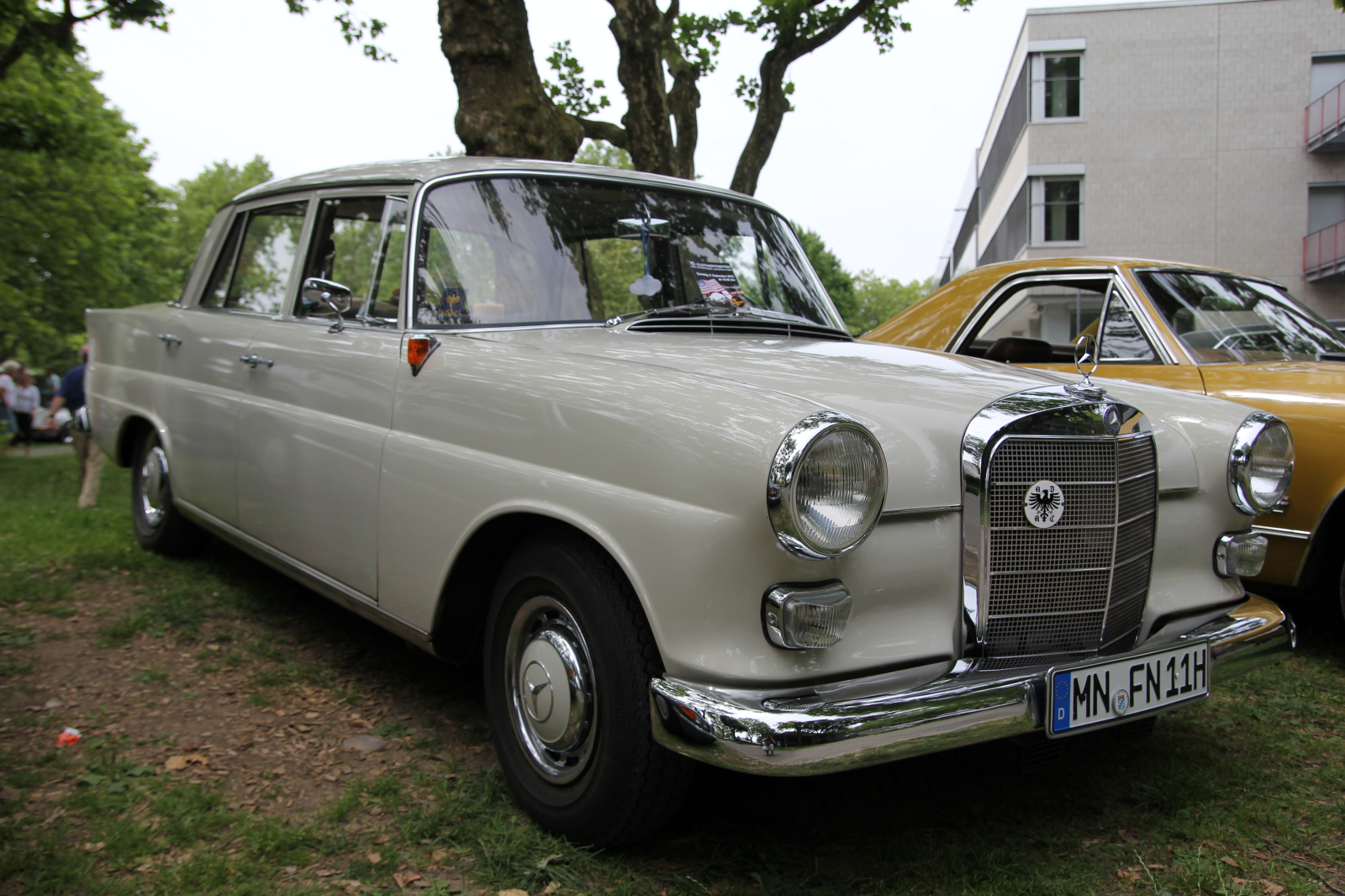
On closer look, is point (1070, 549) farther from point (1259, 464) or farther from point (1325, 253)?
point (1325, 253)

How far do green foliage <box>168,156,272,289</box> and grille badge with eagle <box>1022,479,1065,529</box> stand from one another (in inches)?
1538

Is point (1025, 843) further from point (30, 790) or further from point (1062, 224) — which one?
point (1062, 224)

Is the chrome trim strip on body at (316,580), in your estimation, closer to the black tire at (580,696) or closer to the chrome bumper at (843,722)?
the black tire at (580,696)

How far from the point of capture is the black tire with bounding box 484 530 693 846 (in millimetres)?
2215

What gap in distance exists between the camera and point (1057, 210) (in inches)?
1126

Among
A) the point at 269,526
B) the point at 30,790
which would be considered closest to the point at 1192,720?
the point at 269,526

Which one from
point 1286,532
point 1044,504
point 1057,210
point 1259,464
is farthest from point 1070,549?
point 1057,210

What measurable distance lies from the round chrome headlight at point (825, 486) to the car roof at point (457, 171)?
181 centimetres

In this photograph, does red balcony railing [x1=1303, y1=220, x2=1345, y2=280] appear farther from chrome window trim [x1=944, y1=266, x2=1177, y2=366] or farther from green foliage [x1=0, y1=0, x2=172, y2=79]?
green foliage [x1=0, y1=0, x2=172, y2=79]

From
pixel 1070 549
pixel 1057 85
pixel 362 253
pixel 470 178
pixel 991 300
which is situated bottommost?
pixel 1070 549

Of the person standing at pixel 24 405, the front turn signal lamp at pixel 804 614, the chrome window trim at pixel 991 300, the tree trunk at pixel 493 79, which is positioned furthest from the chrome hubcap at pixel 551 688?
the person standing at pixel 24 405

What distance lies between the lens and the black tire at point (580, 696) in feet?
7.27

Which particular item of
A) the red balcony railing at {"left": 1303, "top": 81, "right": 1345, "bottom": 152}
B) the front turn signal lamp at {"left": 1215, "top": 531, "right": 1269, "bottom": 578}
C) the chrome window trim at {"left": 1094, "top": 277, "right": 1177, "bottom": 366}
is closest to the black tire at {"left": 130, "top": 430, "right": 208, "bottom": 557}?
the front turn signal lamp at {"left": 1215, "top": 531, "right": 1269, "bottom": 578}

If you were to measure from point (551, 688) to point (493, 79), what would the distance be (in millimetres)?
6329
